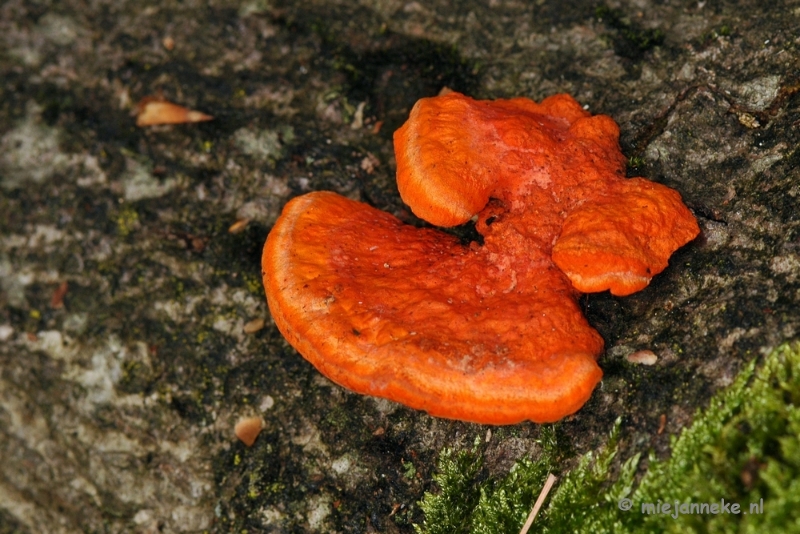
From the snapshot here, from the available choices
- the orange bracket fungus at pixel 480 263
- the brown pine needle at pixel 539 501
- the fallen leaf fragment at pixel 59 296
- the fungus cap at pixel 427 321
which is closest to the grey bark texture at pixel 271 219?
the fallen leaf fragment at pixel 59 296

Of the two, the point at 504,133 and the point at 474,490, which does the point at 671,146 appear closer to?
the point at 504,133

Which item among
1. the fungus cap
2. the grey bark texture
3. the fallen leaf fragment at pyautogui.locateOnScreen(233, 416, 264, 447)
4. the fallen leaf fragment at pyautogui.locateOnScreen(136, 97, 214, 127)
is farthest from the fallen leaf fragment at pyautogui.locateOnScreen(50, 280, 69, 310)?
the fungus cap

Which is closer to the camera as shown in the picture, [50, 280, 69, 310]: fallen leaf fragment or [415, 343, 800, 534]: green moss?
[415, 343, 800, 534]: green moss

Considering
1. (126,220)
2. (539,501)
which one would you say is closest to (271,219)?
(126,220)

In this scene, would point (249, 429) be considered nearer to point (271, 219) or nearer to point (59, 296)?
point (271, 219)

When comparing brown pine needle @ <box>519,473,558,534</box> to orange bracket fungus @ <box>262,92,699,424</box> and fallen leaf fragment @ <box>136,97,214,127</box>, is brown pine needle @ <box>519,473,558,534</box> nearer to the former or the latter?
orange bracket fungus @ <box>262,92,699,424</box>

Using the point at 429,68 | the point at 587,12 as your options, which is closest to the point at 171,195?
the point at 429,68
